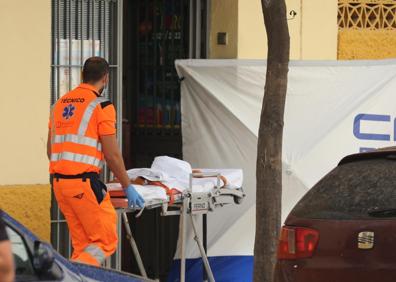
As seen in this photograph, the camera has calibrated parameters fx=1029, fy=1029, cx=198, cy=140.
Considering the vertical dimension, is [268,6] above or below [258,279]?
above

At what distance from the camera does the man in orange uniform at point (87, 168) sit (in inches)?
297

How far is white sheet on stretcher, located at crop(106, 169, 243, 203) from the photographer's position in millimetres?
7812

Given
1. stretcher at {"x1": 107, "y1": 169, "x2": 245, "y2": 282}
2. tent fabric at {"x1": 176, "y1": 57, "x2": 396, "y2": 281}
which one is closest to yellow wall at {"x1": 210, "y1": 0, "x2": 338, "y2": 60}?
tent fabric at {"x1": 176, "y1": 57, "x2": 396, "y2": 281}

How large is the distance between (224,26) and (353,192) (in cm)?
458

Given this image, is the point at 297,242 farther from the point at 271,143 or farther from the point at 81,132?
the point at 81,132

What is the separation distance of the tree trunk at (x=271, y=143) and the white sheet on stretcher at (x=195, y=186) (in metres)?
0.45

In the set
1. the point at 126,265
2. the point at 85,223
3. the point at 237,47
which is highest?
the point at 237,47

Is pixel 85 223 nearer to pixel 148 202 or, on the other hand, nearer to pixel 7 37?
pixel 148 202

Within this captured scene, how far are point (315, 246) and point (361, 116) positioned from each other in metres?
3.99

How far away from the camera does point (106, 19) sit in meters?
9.80

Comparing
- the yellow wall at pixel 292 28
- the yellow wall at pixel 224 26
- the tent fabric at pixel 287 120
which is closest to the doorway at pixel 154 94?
the yellow wall at pixel 224 26

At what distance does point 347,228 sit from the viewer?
5.81 meters

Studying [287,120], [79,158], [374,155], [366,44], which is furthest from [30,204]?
[366,44]

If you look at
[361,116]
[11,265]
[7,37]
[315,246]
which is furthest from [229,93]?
[11,265]
